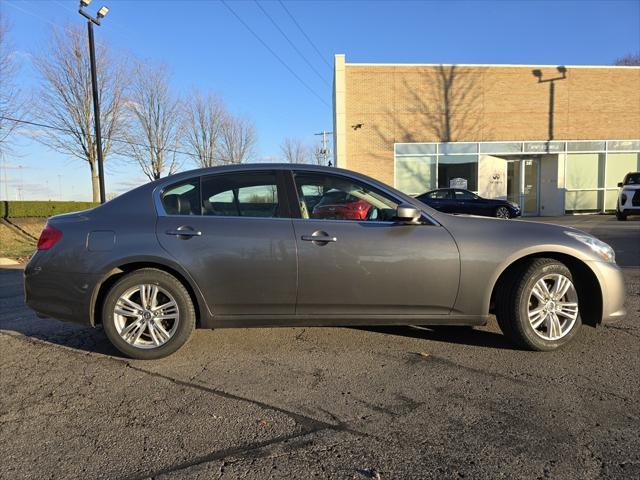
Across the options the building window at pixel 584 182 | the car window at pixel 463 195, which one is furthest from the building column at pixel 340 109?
the building window at pixel 584 182

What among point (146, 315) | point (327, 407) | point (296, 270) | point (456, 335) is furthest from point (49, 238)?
point (456, 335)

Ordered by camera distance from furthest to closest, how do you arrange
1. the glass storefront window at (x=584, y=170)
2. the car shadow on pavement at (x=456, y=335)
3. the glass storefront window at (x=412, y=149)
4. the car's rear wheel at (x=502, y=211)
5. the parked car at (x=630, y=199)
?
the glass storefront window at (x=584, y=170)
the glass storefront window at (x=412, y=149)
the car's rear wheel at (x=502, y=211)
the parked car at (x=630, y=199)
the car shadow on pavement at (x=456, y=335)

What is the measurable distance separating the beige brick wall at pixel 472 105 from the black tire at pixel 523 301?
19.2m

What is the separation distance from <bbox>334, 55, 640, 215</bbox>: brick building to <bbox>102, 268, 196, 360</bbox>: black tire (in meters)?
19.2

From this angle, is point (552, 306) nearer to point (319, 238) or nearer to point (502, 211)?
point (319, 238)

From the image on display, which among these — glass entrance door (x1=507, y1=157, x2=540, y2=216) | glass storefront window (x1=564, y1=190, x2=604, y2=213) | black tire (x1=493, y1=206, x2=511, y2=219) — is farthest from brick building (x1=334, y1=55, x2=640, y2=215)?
black tire (x1=493, y1=206, x2=511, y2=219)

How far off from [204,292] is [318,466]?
1876mm

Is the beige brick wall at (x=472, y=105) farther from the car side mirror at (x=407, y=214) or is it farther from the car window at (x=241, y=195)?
the car side mirror at (x=407, y=214)

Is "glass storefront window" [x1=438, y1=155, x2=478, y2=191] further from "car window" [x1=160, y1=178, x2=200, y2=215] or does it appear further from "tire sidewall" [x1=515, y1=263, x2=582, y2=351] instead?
"car window" [x1=160, y1=178, x2=200, y2=215]

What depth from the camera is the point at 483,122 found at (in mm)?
22891

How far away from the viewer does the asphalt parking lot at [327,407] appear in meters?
2.46

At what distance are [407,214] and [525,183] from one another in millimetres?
23012

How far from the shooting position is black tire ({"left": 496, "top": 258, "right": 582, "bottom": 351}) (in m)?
3.84

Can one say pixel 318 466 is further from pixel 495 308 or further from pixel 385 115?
pixel 385 115
